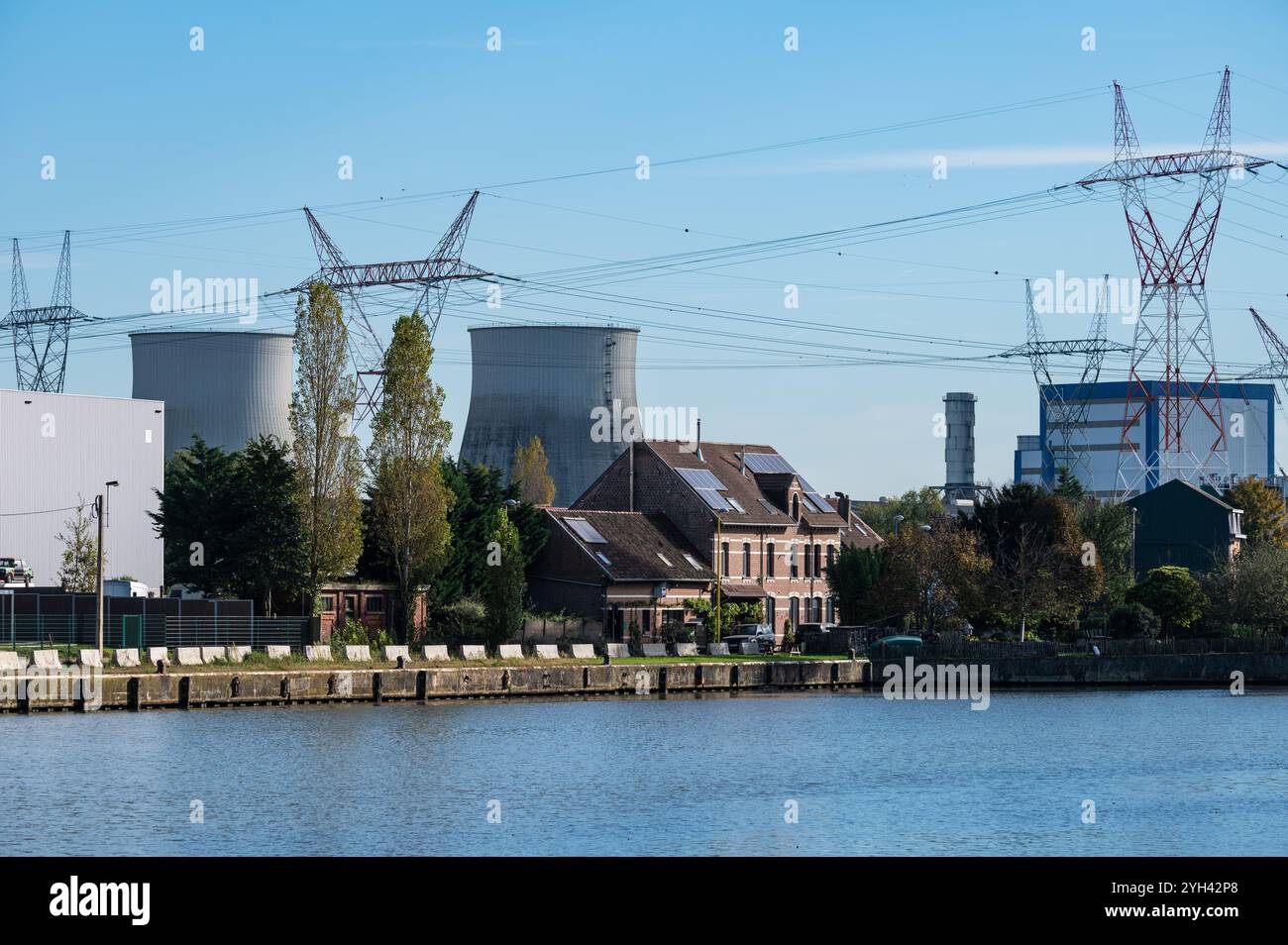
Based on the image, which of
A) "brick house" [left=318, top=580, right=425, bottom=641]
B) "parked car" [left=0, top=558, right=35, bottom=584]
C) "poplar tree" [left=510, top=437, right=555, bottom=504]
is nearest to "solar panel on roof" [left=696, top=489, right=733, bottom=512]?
"poplar tree" [left=510, top=437, right=555, bottom=504]

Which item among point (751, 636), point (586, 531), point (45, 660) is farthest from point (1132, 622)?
point (45, 660)

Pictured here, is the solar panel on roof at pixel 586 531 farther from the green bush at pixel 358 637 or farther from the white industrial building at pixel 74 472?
the white industrial building at pixel 74 472

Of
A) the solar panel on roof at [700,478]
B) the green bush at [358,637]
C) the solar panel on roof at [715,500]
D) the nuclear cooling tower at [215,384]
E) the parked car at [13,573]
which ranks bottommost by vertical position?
the green bush at [358,637]

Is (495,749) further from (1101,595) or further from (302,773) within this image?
(1101,595)

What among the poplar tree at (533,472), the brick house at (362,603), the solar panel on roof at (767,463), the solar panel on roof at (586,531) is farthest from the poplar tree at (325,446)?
the poplar tree at (533,472)

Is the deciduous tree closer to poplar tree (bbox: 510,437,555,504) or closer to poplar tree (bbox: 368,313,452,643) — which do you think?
poplar tree (bbox: 368,313,452,643)

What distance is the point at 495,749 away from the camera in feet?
163

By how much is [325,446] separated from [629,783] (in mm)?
33848

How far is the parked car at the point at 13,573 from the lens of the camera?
3142 inches

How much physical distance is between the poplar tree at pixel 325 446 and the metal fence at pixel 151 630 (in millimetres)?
2397

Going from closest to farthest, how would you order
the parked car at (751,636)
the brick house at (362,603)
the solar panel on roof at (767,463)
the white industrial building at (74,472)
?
the brick house at (362,603)
the parked car at (751,636)
the white industrial building at (74,472)
the solar panel on roof at (767,463)

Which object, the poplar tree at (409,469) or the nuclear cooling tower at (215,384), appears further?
the nuclear cooling tower at (215,384)

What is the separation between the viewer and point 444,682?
213ft
